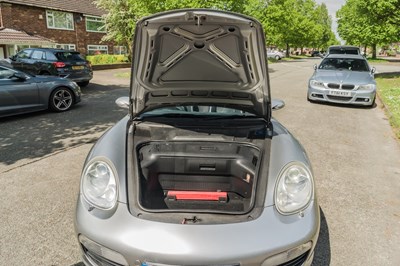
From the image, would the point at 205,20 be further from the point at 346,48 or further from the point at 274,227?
the point at 346,48

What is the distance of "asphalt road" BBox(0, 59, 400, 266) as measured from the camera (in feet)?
9.05

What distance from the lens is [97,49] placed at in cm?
2881

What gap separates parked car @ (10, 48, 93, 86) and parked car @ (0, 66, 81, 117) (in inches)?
149

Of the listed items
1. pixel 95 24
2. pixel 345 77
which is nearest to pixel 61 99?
pixel 345 77

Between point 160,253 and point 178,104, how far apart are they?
1.57m

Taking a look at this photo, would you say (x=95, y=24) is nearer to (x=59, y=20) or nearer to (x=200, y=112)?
(x=59, y=20)

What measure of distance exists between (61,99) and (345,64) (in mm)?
8835

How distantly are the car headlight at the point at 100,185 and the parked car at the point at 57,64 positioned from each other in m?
10.6

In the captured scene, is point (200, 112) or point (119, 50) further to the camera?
point (119, 50)

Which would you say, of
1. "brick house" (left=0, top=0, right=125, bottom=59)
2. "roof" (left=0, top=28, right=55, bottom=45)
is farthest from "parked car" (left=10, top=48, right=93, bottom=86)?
"brick house" (left=0, top=0, right=125, bottom=59)

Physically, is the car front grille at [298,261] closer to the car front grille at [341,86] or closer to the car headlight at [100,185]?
the car headlight at [100,185]

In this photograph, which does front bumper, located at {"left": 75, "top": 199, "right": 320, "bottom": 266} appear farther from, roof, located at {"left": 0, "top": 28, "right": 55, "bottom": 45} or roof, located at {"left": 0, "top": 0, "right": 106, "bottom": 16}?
roof, located at {"left": 0, "top": 0, "right": 106, "bottom": 16}

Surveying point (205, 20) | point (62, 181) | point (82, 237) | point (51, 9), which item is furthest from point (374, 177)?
point (51, 9)

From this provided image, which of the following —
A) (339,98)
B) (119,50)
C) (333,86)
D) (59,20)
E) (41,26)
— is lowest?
(339,98)
